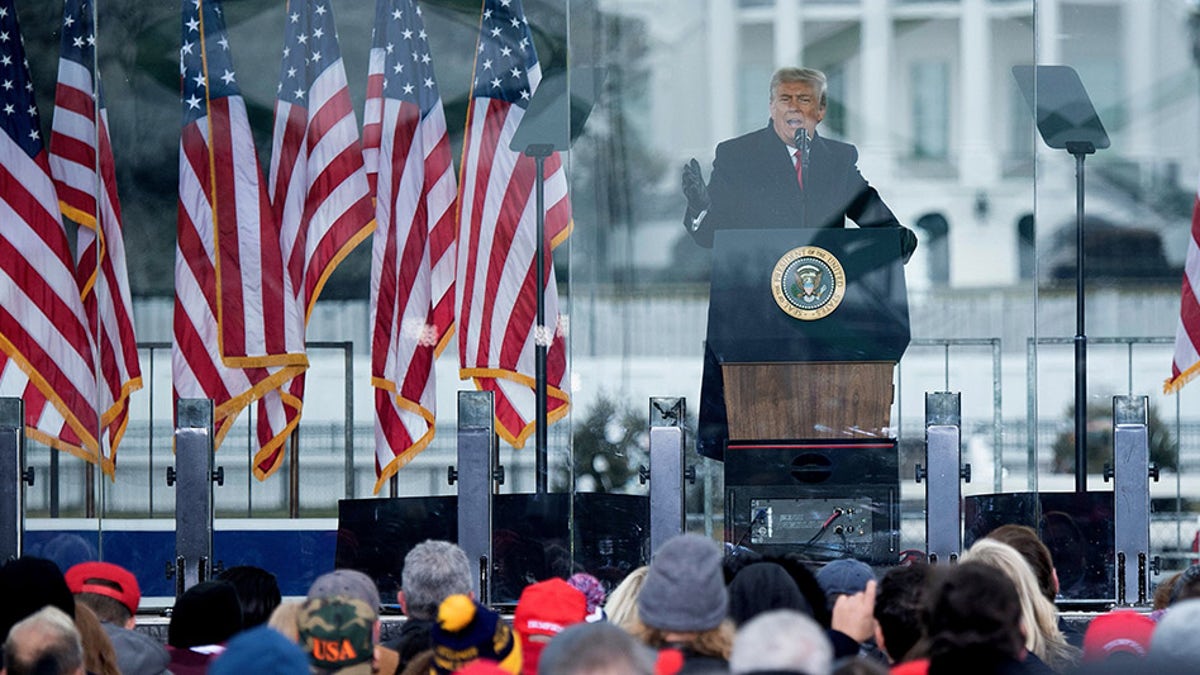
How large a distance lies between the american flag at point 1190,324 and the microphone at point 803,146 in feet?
6.30

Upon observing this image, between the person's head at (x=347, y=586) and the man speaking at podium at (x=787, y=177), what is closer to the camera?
the person's head at (x=347, y=586)

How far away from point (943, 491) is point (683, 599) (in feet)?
13.8

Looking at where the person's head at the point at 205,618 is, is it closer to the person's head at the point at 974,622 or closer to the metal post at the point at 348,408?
the person's head at the point at 974,622

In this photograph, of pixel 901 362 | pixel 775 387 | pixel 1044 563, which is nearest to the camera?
pixel 1044 563

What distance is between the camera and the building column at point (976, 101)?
9430 millimetres

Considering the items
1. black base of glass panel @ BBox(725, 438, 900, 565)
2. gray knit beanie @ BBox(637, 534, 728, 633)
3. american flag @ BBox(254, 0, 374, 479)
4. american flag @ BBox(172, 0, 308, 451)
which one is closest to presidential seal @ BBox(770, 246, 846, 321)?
black base of glass panel @ BBox(725, 438, 900, 565)

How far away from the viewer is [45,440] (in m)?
9.38

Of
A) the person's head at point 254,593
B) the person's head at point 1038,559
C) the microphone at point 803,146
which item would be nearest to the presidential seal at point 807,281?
the microphone at point 803,146

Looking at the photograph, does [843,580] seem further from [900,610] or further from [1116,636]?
[1116,636]

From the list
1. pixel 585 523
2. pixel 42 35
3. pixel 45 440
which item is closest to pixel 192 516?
pixel 45 440

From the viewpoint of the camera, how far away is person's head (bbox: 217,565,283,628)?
6.33 meters

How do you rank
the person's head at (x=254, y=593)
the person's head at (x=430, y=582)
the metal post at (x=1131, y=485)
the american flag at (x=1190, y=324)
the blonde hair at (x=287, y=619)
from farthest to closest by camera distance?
1. the american flag at (x=1190, y=324)
2. the metal post at (x=1131, y=485)
3. the person's head at (x=254, y=593)
4. the person's head at (x=430, y=582)
5. the blonde hair at (x=287, y=619)

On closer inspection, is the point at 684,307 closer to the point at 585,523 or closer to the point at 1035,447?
the point at 585,523

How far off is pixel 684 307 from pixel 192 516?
257 cm
